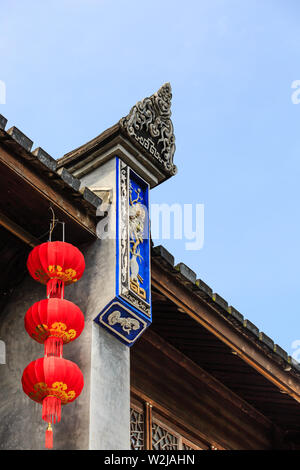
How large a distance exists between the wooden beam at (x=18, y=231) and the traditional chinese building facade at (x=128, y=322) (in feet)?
0.03

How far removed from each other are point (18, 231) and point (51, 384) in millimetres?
1888

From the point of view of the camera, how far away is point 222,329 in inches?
403

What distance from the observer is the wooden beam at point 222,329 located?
962 cm

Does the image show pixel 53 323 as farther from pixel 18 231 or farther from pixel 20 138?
pixel 20 138

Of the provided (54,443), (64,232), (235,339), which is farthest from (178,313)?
(54,443)

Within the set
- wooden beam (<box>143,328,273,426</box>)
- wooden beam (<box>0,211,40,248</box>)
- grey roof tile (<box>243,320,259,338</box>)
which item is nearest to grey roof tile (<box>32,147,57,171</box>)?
wooden beam (<box>0,211,40,248</box>)

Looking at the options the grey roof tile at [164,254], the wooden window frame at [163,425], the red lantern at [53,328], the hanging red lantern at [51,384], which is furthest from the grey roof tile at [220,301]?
the hanging red lantern at [51,384]

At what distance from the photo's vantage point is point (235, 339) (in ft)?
34.2

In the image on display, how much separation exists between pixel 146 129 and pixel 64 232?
1688 millimetres

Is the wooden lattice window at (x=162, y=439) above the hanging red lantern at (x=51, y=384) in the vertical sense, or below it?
above

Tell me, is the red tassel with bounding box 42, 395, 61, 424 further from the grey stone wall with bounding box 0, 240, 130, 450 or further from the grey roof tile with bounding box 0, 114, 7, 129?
the grey roof tile with bounding box 0, 114, 7, 129

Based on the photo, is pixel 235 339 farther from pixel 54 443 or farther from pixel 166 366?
pixel 54 443

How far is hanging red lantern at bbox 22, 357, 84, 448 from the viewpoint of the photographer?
761cm

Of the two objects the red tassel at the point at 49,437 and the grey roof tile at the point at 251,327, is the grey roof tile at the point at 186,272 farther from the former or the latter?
the red tassel at the point at 49,437
